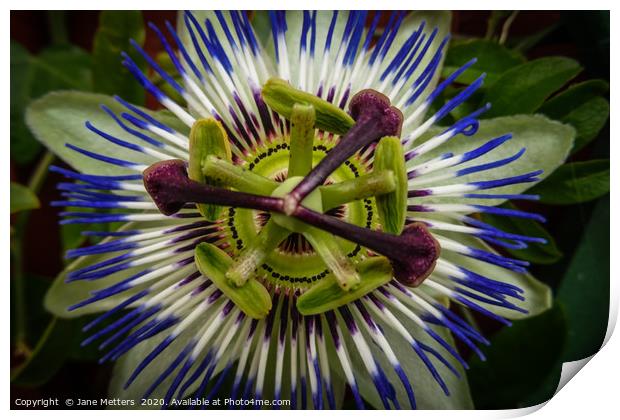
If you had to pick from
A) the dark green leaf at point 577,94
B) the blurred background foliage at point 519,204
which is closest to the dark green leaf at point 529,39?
the blurred background foliage at point 519,204

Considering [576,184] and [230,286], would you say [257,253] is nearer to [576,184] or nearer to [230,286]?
[230,286]

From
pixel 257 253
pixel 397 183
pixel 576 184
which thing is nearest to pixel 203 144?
pixel 257 253

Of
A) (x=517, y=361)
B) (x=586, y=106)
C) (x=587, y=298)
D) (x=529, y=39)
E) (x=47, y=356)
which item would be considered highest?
(x=529, y=39)

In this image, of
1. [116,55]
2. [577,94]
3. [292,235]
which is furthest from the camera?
[116,55]

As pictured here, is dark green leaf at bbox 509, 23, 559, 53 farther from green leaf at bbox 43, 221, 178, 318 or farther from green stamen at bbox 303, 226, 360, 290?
green leaf at bbox 43, 221, 178, 318

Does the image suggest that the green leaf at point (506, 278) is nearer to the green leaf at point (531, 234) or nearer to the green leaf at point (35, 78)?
the green leaf at point (531, 234)
